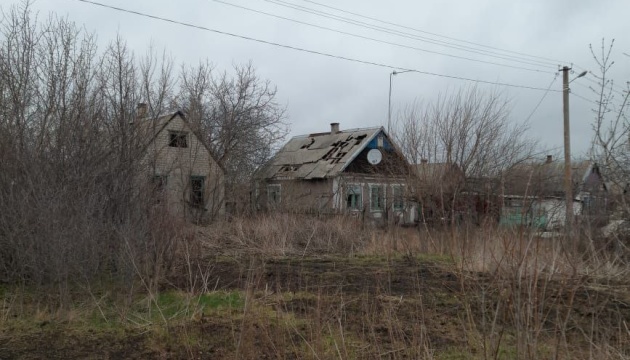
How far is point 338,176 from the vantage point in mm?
29344

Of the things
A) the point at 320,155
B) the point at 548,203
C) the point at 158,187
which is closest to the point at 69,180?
the point at 158,187

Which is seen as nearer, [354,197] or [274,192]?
[274,192]

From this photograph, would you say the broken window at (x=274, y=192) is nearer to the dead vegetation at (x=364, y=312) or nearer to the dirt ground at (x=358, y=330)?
the dead vegetation at (x=364, y=312)

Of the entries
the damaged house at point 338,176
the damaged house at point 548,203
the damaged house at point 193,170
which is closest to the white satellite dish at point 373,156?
the damaged house at point 338,176

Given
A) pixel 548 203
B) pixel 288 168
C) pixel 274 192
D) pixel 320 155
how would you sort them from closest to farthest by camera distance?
pixel 548 203
pixel 274 192
pixel 288 168
pixel 320 155

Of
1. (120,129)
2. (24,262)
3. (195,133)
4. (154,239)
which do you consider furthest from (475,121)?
(24,262)

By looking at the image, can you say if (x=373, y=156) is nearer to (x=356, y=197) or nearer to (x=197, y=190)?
(x=356, y=197)

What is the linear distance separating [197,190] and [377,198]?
7744 millimetres

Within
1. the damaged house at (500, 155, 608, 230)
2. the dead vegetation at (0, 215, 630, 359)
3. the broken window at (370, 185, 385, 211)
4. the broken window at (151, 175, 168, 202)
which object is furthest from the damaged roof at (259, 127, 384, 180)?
the damaged house at (500, 155, 608, 230)

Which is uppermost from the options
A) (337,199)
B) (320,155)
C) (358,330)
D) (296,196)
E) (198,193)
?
(320,155)

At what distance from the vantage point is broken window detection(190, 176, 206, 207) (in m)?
23.2

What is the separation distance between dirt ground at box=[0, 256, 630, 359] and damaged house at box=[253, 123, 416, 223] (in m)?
11.5

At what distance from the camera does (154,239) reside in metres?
7.58

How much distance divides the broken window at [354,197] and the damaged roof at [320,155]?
6.99 ft
